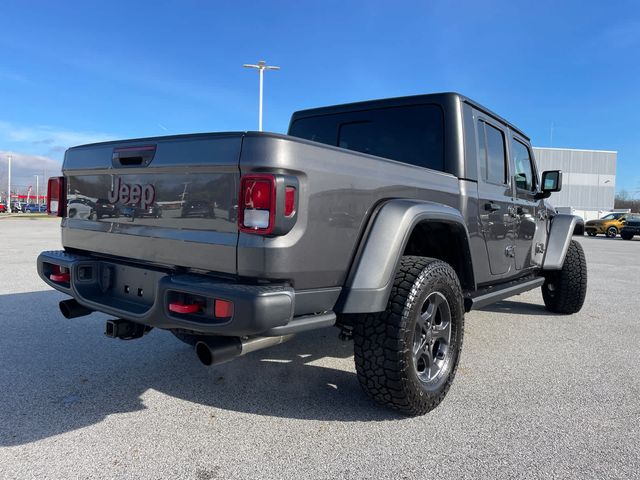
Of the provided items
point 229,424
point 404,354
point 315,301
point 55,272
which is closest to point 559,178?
point 404,354

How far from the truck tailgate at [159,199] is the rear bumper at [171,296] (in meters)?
0.11

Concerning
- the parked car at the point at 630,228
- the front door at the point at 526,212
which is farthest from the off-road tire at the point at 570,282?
the parked car at the point at 630,228

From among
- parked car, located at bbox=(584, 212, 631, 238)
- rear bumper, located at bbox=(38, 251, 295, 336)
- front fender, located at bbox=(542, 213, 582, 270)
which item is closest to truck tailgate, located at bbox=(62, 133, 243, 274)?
rear bumper, located at bbox=(38, 251, 295, 336)

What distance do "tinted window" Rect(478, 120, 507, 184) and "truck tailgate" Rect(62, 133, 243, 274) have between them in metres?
2.41

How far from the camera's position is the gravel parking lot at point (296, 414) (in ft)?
7.54

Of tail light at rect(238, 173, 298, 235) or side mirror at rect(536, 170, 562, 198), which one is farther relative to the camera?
side mirror at rect(536, 170, 562, 198)

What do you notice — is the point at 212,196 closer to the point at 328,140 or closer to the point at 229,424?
the point at 229,424

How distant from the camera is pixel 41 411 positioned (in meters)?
2.81

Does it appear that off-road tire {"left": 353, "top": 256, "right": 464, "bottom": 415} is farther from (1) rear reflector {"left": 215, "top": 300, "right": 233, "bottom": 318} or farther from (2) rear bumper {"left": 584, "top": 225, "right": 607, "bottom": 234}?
(2) rear bumper {"left": 584, "top": 225, "right": 607, "bottom": 234}

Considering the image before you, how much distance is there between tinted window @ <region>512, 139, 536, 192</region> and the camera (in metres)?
4.70

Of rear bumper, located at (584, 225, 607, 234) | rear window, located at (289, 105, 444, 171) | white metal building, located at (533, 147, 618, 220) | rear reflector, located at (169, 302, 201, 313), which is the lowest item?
rear reflector, located at (169, 302, 201, 313)

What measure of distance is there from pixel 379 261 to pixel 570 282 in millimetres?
3997

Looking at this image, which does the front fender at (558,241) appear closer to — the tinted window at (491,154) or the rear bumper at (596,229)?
the tinted window at (491,154)

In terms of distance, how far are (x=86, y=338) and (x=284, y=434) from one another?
8.38ft
